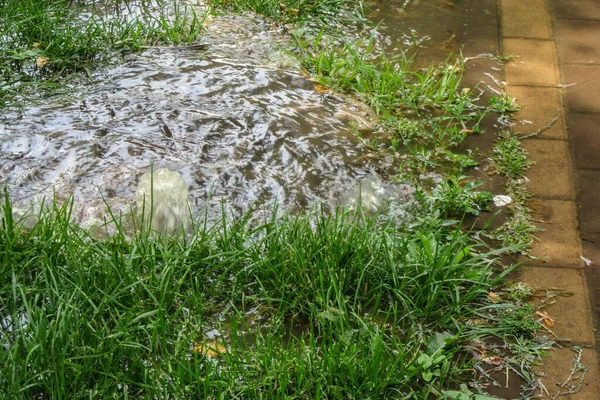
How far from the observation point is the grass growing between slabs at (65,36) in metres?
4.65

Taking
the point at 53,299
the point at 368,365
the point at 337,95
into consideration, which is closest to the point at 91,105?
the point at 337,95

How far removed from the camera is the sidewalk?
3.24 m

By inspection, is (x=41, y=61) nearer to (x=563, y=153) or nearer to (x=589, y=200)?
(x=563, y=153)

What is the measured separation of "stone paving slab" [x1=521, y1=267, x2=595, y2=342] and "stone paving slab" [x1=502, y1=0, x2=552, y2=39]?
2450 mm

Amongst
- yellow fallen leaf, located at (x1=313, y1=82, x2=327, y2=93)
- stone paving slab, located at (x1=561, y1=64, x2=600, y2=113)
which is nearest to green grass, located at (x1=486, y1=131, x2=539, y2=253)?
stone paving slab, located at (x1=561, y1=64, x2=600, y2=113)

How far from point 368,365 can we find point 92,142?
2081 millimetres

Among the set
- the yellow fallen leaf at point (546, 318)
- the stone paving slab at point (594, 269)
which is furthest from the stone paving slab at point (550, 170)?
the yellow fallen leaf at point (546, 318)

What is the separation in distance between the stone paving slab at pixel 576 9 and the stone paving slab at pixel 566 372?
335cm

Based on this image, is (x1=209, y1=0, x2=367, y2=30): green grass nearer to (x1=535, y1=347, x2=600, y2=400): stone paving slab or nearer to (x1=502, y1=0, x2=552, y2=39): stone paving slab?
(x1=502, y1=0, x2=552, y2=39): stone paving slab

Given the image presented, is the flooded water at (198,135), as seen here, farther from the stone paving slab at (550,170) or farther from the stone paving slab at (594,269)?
the stone paving slab at (594,269)

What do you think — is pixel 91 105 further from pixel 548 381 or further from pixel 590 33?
pixel 590 33

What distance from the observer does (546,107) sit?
467cm

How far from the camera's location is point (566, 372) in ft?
9.93

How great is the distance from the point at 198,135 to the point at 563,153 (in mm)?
1958
